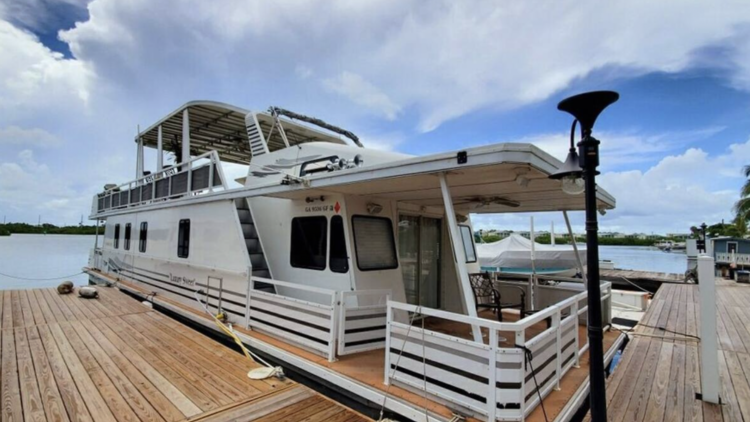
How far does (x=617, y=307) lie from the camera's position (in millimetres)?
9617

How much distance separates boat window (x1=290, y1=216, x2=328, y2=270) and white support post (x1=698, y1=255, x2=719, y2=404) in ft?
13.2

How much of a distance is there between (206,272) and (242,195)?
1956 mm

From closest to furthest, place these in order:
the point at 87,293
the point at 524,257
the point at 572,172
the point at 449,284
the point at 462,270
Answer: the point at 572,172
the point at 462,270
the point at 449,284
the point at 87,293
the point at 524,257

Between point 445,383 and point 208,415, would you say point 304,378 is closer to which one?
point 208,415

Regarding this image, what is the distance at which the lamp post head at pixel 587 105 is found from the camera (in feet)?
6.64

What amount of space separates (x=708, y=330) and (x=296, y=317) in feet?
13.7

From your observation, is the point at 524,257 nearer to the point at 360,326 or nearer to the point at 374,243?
the point at 374,243

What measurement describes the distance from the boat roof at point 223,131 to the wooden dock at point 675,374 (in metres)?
6.38

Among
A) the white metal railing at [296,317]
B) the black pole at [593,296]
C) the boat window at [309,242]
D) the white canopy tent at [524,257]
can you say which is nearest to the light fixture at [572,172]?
the black pole at [593,296]

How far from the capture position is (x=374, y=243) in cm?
505

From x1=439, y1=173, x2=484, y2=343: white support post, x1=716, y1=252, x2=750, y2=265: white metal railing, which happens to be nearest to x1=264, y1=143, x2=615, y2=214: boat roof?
x1=439, y1=173, x2=484, y2=343: white support post

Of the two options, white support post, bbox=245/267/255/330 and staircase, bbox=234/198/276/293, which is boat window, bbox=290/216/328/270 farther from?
white support post, bbox=245/267/255/330

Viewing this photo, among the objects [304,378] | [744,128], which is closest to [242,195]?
[304,378]

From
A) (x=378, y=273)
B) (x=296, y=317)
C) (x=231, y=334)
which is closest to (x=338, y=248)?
(x=378, y=273)
